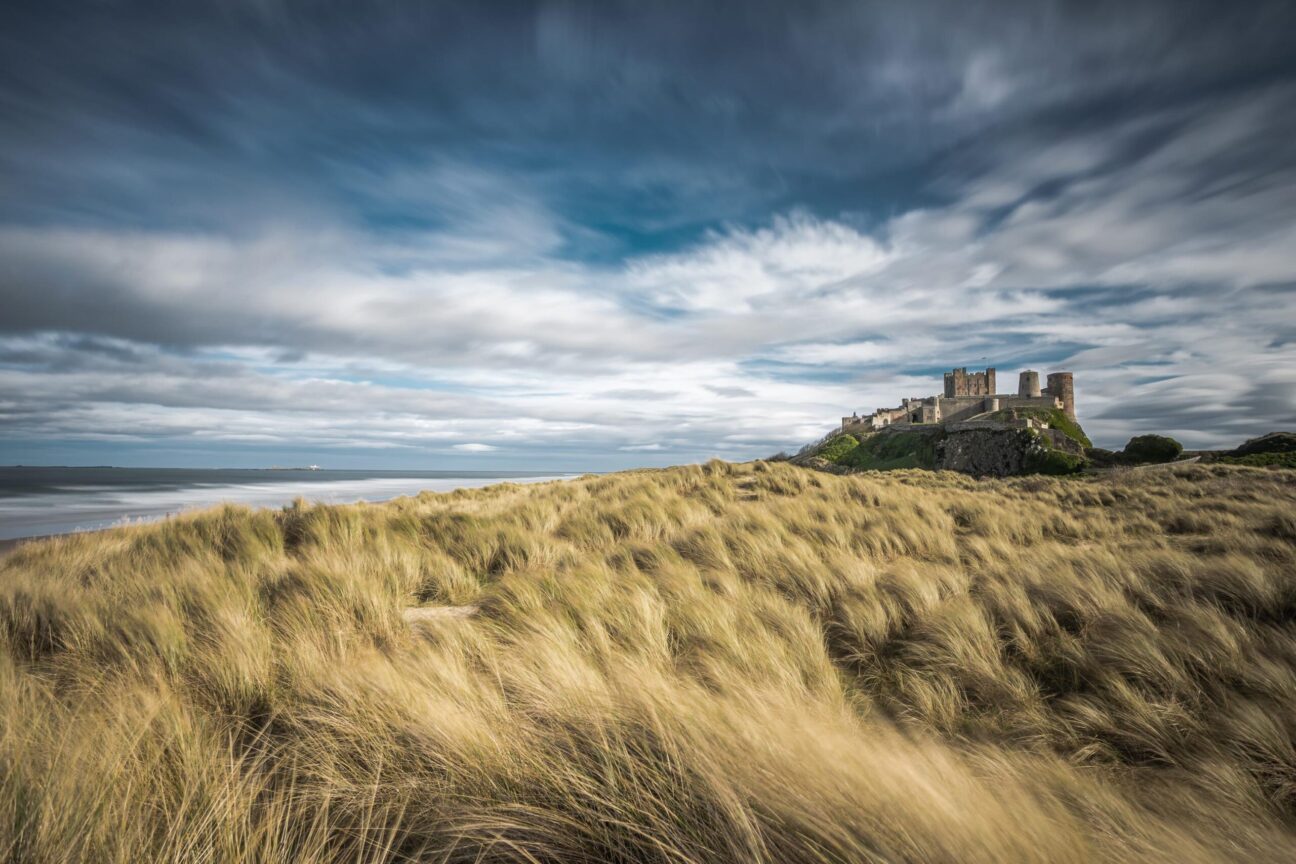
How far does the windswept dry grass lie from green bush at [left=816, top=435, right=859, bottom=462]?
1449 inches

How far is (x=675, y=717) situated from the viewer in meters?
1.83

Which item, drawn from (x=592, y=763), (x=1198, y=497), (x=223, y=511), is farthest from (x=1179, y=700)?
(x=1198, y=497)

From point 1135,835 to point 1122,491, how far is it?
1534 cm

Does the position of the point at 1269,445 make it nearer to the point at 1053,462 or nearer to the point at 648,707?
the point at 1053,462

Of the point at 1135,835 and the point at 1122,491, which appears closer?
the point at 1135,835

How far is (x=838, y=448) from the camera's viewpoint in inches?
1697

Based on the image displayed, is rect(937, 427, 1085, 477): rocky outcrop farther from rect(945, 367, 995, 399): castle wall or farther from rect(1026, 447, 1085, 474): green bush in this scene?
rect(945, 367, 995, 399): castle wall

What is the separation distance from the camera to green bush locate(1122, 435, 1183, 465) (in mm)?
26156

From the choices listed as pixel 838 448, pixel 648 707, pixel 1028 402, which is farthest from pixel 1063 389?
pixel 648 707

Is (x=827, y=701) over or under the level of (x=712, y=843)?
under

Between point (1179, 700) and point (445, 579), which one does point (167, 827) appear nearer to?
point (445, 579)

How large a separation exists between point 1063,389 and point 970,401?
7.85 m

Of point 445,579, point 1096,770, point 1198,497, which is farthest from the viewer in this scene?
point 1198,497

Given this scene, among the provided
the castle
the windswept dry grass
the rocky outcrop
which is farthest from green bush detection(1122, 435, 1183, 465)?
the windswept dry grass
